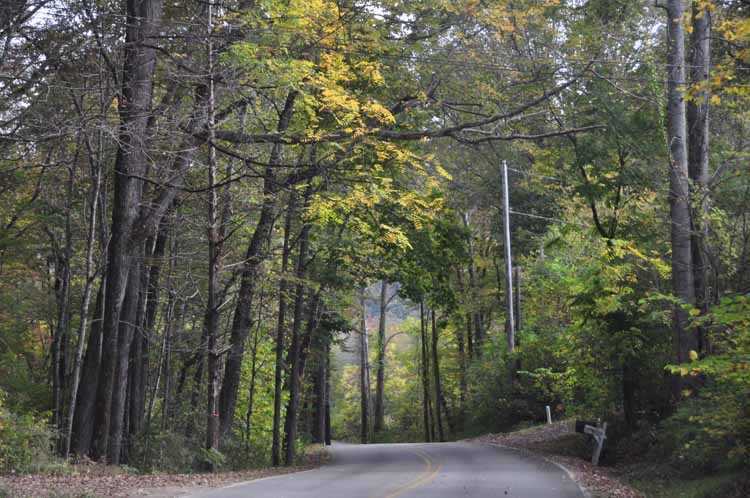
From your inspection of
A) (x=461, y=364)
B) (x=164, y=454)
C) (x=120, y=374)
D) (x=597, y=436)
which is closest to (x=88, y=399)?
(x=120, y=374)

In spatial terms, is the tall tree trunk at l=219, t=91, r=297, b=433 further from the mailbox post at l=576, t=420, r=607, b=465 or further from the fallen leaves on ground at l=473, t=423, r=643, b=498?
the mailbox post at l=576, t=420, r=607, b=465

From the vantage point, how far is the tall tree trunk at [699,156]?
50.0ft

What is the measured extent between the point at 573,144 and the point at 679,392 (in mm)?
6315

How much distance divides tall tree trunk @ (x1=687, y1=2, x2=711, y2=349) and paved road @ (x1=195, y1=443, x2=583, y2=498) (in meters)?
4.64

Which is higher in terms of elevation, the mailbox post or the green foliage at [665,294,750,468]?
the green foliage at [665,294,750,468]

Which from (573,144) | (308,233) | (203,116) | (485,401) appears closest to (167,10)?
(203,116)

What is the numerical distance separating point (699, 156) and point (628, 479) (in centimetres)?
705

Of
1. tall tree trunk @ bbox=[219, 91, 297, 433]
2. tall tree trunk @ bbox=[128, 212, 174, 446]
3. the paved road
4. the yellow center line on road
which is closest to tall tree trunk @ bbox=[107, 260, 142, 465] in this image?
tall tree trunk @ bbox=[219, 91, 297, 433]

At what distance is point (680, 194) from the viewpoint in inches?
630

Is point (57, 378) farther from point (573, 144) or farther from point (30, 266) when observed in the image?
point (573, 144)

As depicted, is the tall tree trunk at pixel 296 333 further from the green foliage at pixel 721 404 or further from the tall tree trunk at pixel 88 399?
the green foliage at pixel 721 404

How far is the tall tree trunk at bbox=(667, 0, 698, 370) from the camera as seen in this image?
1627cm

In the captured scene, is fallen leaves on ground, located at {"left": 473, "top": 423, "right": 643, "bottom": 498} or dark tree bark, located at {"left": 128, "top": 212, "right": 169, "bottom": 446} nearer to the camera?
fallen leaves on ground, located at {"left": 473, "top": 423, "right": 643, "bottom": 498}

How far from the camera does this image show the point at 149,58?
15.0 metres
